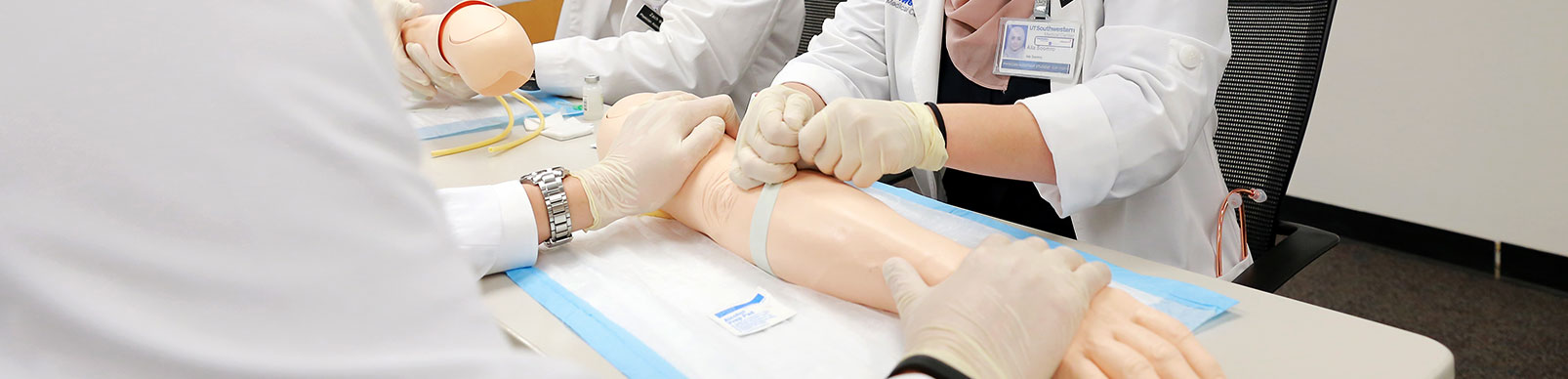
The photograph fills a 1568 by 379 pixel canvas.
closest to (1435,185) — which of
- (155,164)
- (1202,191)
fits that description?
→ (1202,191)

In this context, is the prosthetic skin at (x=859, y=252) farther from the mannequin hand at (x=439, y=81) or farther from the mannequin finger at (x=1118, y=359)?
the mannequin hand at (x=439, y=81)

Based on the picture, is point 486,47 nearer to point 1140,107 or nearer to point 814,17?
point 814,17

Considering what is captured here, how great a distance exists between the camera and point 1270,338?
3.14 ft

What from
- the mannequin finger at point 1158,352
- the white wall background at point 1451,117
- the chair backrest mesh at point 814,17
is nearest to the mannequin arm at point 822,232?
the mannequin finger at point 1158,352

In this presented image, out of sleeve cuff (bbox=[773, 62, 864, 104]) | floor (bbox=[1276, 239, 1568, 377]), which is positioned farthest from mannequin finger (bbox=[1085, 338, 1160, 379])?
floor (bbox=[1276, 239, 1568, 377])

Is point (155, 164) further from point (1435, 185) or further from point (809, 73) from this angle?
point (1435, 185)

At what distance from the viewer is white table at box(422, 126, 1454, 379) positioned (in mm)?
887

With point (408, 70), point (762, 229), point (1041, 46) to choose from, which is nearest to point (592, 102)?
point (408, 70)

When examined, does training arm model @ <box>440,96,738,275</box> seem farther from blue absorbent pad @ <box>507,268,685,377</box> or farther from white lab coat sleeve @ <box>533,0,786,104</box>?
white lab coat sleeve @ <box>533,0,786,104</box>

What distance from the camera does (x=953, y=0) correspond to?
1.56 m

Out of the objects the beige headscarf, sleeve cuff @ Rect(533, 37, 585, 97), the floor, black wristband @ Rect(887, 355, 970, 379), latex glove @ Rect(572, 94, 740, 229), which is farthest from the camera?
the floor

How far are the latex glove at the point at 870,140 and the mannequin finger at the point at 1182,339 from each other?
0.40 metres

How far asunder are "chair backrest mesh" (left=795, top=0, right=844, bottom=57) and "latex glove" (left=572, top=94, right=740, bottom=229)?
1.09m

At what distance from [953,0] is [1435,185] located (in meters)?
2.44
